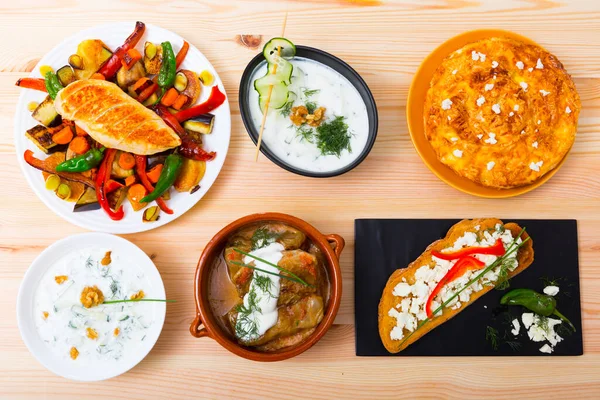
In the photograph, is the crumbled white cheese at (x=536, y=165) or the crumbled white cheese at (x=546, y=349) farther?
the crumbled white cheese at (x=546, y=349)

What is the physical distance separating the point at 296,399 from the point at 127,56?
1.57m

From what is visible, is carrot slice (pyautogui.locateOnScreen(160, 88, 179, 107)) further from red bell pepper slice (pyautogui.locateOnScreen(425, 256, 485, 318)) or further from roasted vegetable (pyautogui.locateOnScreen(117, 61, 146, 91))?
red bell pepper slice (pyautogui.locateOnScreen(425, 256, 485, 318))

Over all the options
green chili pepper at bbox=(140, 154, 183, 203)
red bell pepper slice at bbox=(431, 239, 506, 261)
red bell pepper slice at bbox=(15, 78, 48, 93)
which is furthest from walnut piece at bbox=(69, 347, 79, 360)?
red bell pepper slice at bbox=(431, 239, 506, 261)

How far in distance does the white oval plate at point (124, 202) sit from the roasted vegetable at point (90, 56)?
0.14 ft

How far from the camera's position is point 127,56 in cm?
222

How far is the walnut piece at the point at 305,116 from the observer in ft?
7.25

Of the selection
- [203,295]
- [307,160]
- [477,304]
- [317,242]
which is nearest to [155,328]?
[203,295]

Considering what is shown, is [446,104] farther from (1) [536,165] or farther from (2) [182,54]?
(2) [182,54]

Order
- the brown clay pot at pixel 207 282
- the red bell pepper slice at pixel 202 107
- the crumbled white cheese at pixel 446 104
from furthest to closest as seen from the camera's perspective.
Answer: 1. the red bell pepper slice at pixel 202 107
2. the crumbled white cheese at pixel 446 104
3. the brown clay pot at pixel 207 282

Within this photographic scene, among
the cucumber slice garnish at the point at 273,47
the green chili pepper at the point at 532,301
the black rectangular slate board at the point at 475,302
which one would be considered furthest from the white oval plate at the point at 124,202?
the green chili pepper at the point at 532,301

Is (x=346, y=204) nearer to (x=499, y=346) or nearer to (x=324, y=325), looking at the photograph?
(x=324, y=325)

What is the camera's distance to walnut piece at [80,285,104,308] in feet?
7.17

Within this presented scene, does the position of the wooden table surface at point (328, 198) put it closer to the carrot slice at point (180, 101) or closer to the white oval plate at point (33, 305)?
the white oval plate at point (33, 305)

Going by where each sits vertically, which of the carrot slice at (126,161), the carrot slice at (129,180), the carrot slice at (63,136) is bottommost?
the carrot slice at (129,180)
